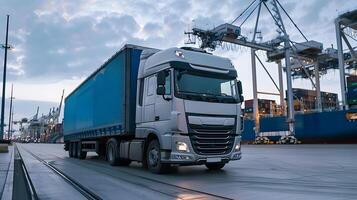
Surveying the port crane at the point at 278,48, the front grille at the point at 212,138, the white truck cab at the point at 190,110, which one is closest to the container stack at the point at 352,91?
the port crane at the point at 278,48

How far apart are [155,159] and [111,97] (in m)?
3.71

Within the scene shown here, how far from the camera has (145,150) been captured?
11.8 m

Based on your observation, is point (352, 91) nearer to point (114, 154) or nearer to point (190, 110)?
point (114, 154)

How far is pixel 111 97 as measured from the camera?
1391 centimetres

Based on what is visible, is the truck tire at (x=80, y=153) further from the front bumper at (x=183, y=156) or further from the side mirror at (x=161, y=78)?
the side mirror at (x=161, y=78)

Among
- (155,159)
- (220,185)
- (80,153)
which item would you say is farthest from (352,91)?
(220,185)

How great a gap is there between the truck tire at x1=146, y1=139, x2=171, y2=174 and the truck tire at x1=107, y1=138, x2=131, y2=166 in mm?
2506

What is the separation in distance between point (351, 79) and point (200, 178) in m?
33.8

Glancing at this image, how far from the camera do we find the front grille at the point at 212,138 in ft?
33.3

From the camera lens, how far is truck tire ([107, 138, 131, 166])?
13.8 meters

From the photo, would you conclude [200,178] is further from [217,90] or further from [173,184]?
[217,90]

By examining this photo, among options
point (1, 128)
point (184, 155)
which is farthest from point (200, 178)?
point (1, 128)

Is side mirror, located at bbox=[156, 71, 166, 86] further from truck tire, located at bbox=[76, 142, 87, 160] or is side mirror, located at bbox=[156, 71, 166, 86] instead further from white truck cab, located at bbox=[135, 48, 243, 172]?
truck tire, located at bbox=[76, 142, 87, 160]

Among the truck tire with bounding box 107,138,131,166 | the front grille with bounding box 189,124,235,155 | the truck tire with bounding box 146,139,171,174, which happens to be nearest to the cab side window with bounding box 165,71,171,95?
the front grille with bounding box 189,124,235,155
